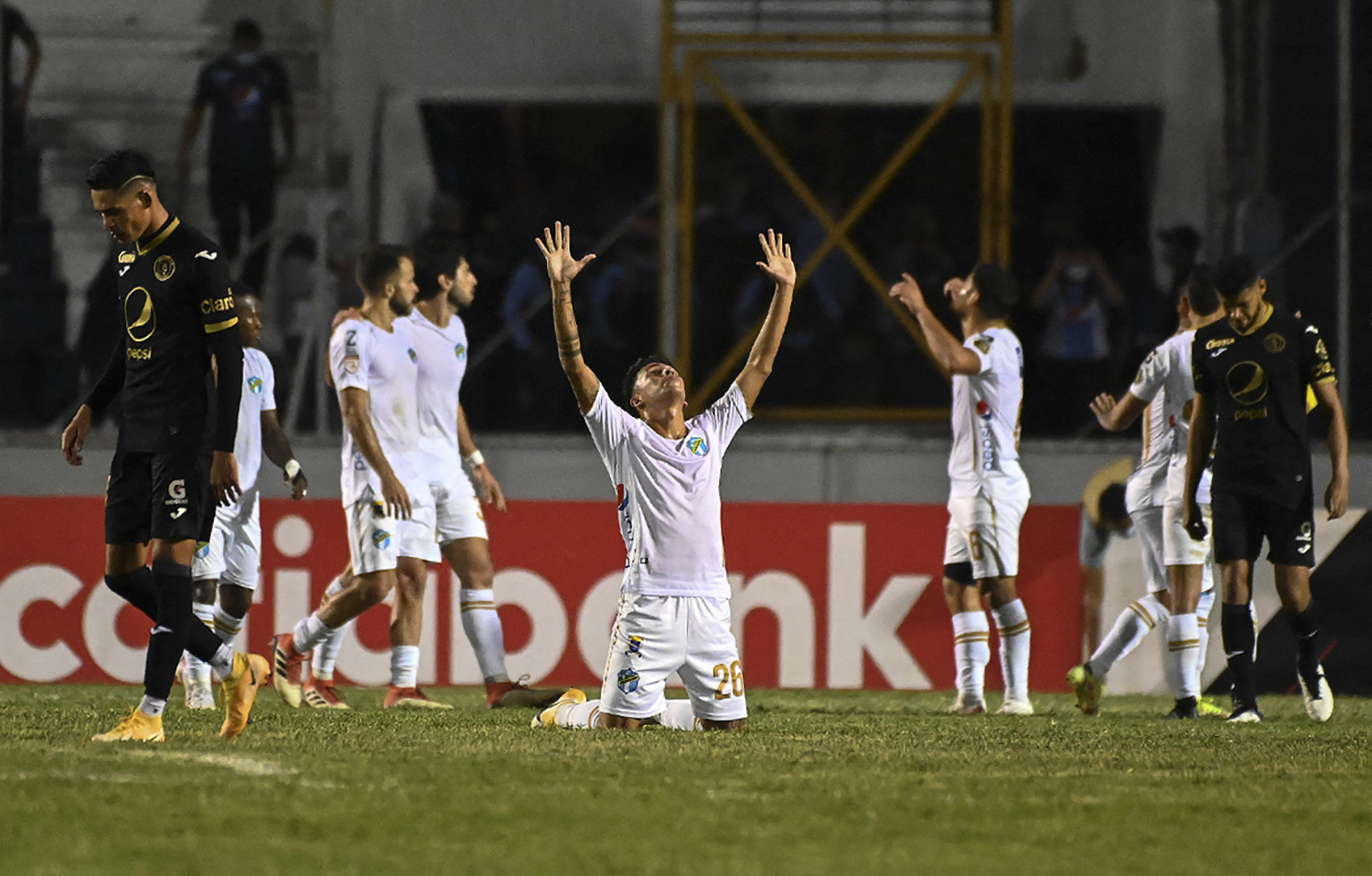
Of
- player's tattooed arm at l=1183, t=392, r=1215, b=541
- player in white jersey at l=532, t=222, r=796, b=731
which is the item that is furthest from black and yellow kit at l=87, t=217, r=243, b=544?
player's tattooed arm at l=1183, t=392, r=1215, b=541

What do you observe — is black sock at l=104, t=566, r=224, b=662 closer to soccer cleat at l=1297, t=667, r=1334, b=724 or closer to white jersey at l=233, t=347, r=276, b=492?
white jersey at l=233, t=347, r=276, b=492

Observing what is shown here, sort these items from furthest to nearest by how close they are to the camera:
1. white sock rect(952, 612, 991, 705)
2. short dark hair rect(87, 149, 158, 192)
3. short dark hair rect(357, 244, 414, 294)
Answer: white sock rect(952, 612, 991, 705) < short dark hair rect(357, 244, 414, 294) < short dark hair rect(87, 149, 158, 192)

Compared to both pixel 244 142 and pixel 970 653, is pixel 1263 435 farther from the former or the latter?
pixel 244 142

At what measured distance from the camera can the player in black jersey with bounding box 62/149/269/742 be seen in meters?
6.15

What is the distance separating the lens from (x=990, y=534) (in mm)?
8969

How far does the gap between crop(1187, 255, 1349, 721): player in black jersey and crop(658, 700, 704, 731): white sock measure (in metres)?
2.44

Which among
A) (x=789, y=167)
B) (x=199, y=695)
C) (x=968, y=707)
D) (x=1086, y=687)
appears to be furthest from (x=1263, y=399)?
(x=789, y=167)

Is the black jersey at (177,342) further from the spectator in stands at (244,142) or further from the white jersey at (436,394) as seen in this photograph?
the spectator in stands at (244,142)

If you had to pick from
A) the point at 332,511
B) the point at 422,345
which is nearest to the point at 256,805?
the point at 422,345

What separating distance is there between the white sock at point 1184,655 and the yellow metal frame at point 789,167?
20.3ft

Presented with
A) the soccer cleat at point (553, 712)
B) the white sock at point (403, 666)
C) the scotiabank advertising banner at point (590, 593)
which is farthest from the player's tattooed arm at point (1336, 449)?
the white sock at point (403, 666)

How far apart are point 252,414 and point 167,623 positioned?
10.4ft

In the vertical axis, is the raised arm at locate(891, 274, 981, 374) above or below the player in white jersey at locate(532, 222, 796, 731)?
above

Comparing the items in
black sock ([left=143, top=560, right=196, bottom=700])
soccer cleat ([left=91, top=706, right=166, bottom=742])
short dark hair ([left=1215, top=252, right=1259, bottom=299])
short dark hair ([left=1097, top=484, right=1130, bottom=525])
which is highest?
short dark hair ([left=1215, top=252, right=1259, bottom=299])
